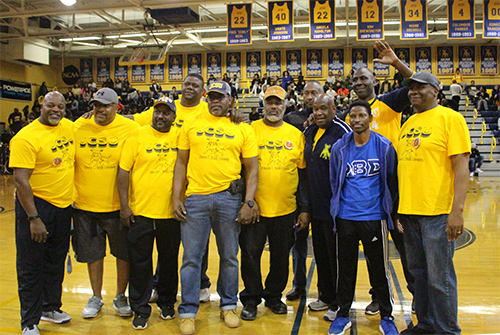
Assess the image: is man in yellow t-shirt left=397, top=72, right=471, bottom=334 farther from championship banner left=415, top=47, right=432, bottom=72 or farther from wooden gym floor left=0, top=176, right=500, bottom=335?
championship banner left=415, top=47, right=432, bottom=72

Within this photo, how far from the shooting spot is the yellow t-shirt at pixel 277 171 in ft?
11.8

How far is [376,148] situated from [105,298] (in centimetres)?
295

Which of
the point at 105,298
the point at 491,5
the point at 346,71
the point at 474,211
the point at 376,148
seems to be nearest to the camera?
the point at 376,148

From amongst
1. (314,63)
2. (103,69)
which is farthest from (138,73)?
(314,63)

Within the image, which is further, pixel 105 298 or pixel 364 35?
pixel 364 35

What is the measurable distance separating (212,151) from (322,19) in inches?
452

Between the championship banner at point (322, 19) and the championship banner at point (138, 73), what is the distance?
50.9 ft

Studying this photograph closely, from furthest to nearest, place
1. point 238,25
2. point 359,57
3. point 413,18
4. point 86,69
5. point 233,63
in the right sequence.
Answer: point 86,69, point 233,63, point 359,57, point 238,25, point 413,18

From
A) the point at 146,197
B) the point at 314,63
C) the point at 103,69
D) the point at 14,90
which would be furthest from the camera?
the point at 103,69

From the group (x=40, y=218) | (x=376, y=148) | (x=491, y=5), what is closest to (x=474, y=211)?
(x=376, y=148)

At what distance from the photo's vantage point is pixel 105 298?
4.08 metres

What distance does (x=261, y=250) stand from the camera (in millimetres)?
3648

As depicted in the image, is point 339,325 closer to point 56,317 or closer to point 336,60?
point 56,317

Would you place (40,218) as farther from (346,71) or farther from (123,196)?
(346,71)
